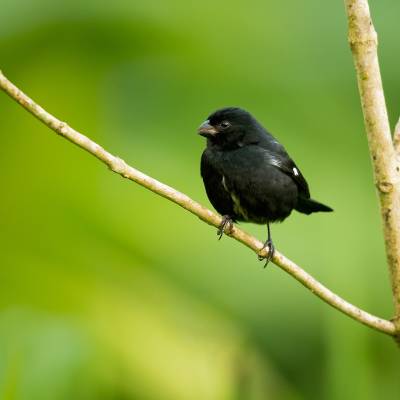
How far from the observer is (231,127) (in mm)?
4223

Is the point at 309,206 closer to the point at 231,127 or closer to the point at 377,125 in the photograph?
the point at 231,127

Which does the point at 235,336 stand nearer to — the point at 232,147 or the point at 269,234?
the point at 269,234

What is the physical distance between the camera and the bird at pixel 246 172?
4078 millimetres

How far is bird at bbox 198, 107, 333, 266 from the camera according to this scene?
408 cm

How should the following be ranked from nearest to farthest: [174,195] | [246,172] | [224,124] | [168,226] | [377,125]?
1. [377,125]
2. [174,195]
3. [168,226]
4. [246,172]
5. [224,124]

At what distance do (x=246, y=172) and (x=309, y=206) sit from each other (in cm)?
34

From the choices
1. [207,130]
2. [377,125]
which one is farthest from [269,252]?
[207,130]

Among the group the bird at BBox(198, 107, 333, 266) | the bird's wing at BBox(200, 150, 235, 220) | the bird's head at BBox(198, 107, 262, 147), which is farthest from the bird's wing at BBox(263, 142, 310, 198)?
the bird's wing at BBox(200, 150, 235, 220)

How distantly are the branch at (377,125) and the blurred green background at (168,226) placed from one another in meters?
0.66

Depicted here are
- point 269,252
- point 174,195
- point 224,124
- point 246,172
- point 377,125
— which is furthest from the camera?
point 224,124

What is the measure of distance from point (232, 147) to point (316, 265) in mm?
967

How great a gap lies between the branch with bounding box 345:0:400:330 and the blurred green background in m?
0.66

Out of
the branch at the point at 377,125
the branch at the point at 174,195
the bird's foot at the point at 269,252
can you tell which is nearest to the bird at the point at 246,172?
the bird's foot at the point at 269,252

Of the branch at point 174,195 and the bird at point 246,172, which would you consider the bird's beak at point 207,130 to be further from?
the branch at point 174,195
